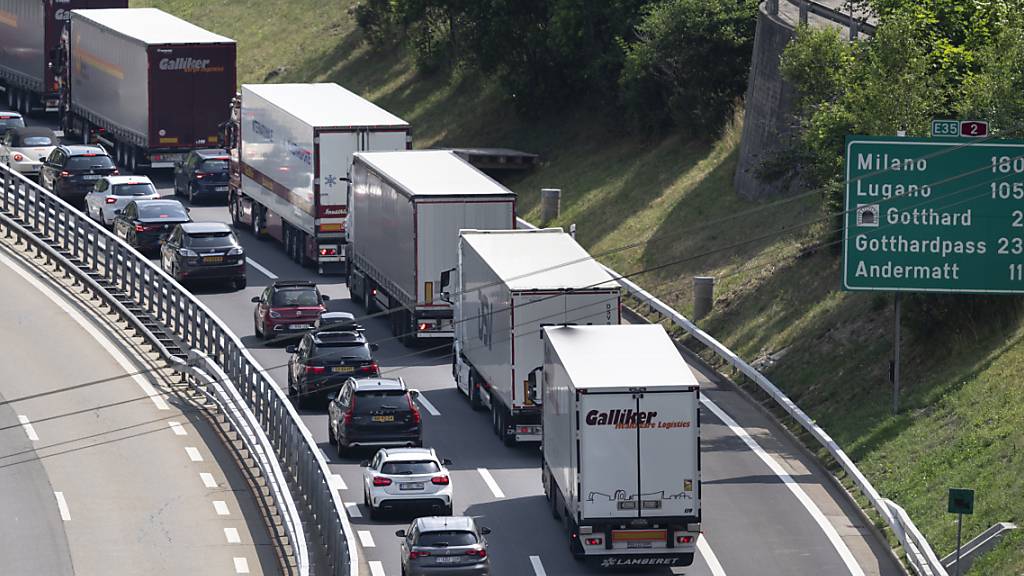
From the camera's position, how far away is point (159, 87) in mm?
63062

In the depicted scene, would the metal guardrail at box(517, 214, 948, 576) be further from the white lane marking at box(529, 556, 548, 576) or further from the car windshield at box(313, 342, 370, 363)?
the white lane marking at box(529, 556, 548, 576)

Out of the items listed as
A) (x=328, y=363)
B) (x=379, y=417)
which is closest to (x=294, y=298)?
(x=328, y=363)

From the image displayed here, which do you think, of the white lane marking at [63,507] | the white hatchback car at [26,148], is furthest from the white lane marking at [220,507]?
the white hatchback car at [26,148]

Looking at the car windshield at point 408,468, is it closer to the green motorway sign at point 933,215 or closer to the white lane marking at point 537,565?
the white lane marking at point 537,565

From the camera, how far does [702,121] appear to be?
192ft

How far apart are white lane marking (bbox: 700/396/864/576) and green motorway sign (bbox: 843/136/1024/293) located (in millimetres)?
3737

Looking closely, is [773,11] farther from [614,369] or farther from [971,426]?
[614,369]

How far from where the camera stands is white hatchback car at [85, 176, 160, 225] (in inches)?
2249

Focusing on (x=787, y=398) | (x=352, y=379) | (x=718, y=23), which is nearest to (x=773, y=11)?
(x=718, y=23)

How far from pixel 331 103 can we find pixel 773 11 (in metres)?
12.5

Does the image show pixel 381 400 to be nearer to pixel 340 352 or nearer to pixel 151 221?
pixel 340 352

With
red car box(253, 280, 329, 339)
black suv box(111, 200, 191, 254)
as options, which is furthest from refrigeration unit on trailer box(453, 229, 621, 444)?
black suv box(111, 200, 191, 254)

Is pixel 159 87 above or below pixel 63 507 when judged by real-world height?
above

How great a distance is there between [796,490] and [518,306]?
20.4ft
